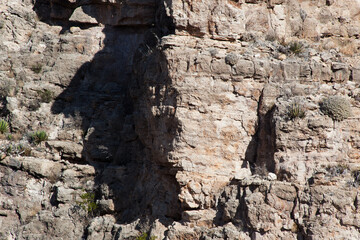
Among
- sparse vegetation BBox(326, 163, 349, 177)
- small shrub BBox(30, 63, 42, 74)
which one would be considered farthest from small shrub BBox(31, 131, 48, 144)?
sparse vegetation BBox(326, 163, 349, 177)

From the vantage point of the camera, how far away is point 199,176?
14.2 metres

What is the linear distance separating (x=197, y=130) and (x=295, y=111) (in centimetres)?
220

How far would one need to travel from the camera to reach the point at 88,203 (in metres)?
16.8

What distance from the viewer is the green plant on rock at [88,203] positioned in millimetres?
16625

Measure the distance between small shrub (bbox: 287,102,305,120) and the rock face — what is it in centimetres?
3

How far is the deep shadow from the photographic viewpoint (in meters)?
15.0

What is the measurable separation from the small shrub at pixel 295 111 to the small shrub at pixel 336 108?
1.48 feet

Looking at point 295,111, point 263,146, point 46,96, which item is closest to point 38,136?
point 46,96

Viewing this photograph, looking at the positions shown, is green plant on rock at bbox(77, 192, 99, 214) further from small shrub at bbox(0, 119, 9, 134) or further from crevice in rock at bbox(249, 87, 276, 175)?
crevice in rock at bbox(249, 87, 276, 175)

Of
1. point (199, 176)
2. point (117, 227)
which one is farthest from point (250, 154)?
point (117, 227)

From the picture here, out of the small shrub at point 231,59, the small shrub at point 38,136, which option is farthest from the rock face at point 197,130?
the small shrub at point 38,136

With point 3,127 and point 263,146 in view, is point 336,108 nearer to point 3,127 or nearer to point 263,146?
point 263,146

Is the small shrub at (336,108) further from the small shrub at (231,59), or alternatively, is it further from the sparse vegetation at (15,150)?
the sparse vegetation at (15,150)

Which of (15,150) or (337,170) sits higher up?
(337,170)
